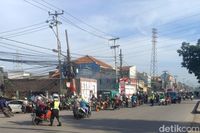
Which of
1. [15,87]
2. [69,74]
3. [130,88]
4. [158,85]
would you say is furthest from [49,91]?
[158,85]

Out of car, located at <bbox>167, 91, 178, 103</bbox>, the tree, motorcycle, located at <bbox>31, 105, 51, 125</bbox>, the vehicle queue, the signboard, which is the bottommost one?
motorcycle, located at <bbox>31, 105, 51, 125</bbox>

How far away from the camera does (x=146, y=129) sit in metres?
21.2

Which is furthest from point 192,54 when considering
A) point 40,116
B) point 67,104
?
point 40,116

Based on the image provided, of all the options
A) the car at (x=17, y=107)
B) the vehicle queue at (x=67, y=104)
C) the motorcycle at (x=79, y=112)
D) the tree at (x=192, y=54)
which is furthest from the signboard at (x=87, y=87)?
the motorcycle at (x=79, y=112)

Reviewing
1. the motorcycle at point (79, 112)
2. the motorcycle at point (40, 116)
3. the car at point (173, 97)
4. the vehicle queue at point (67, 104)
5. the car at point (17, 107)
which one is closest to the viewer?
the motorcycle at point (40, 116)

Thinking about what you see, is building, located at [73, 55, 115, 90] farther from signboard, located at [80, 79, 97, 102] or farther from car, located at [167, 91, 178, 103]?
car, located at [167, 91, 178, 103]

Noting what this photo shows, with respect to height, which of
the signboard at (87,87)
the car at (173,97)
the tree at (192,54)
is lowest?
the car at (173,97)

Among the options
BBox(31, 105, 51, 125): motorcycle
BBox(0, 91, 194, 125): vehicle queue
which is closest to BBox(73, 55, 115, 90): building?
BBox(0, 91, 194, 125): vehicle queue

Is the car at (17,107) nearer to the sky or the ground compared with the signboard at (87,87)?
nearer to the ground

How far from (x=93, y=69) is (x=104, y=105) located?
1927 inches

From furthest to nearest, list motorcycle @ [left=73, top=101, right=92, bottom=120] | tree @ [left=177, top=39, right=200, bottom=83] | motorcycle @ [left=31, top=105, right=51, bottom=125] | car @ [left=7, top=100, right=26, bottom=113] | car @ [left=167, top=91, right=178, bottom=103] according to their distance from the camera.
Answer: car @ [left=167, top=91, right=178, bottom=103] < car @ [left=7, top=100, right=26, bottom=113] < tree @ [left=177, top=39, right=200, bottom=83] < motorcycle @ [left=73, top=101, right=92, bottom=120] < motorcycle @ [left=31, top=105, right=51, bottom=125]

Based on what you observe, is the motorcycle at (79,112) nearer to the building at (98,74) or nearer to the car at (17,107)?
the car at (17,107)

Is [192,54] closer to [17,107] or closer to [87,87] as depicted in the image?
[17,107]

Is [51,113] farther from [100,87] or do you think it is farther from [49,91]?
[100,87]
